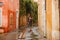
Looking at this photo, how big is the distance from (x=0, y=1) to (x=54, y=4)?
33.9 feet

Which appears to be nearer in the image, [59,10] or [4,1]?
[59,10]

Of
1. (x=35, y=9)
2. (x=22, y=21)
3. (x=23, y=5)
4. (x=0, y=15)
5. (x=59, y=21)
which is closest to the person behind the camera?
(x=59, y=21)

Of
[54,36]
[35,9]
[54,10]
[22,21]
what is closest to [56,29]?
[54,36]

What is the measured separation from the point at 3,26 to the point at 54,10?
403 inches

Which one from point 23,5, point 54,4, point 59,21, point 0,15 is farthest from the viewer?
point 23,5

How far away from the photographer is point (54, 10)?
9.03 m

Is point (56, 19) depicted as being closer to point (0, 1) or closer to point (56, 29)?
point (56, 29)

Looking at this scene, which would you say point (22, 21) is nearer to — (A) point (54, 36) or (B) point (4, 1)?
(B) point (4, 1)

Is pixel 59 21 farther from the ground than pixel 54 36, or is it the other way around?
pixel 59 21

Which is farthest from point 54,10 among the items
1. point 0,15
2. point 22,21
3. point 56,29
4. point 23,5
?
point 22,21

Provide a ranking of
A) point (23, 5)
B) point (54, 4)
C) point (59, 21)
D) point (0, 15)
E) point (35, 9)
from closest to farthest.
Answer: point (59, 21), point (54, 4), point (0, 15), point (23, 5), point (35, 9)

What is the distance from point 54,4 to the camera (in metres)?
9.07

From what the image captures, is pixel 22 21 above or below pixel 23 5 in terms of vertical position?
below

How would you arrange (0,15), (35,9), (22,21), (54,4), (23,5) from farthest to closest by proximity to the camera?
1. (35,9)
2. (22,21)
3. (23,5)
4. (0,15)
5. (54,4)
